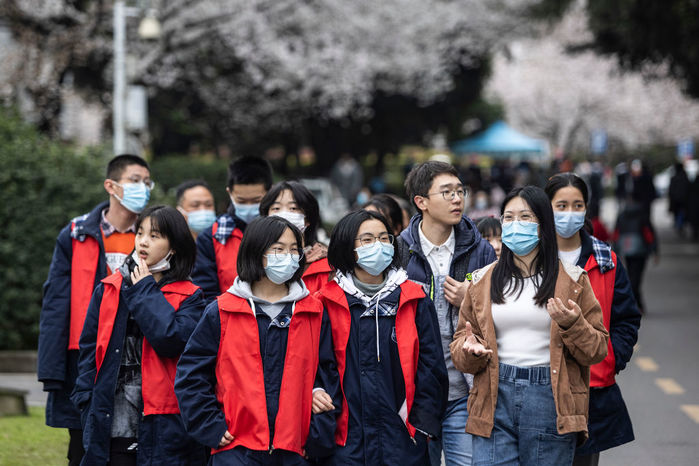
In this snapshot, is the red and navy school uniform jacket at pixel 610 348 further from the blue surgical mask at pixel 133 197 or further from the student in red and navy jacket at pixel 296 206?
the blue surgical mask at pixel 133 197

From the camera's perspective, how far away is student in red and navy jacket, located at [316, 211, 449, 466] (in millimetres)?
4398

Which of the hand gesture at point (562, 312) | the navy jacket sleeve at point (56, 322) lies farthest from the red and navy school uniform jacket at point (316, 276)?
the hand gesture at point (562, 312)

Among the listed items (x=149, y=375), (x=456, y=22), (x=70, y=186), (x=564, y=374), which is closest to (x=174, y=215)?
(x=149, y=375)

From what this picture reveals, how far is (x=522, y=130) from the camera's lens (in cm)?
6069

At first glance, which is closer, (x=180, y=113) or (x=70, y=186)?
(x=70, y=186)

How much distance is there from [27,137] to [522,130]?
1987 inches

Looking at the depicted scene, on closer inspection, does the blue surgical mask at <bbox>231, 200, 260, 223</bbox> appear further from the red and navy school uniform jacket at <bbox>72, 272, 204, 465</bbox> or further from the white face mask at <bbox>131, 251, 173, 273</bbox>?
the red and navy school uniform jacket at <bbox>72, 272, 204, 465</bbox>

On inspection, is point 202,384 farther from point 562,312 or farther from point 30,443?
point 30,443

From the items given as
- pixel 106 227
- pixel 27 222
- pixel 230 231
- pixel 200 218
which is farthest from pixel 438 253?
pixel 27 222

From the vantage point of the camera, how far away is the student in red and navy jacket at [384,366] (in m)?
4.40

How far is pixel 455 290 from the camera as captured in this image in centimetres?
491

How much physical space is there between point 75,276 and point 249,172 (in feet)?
4.37

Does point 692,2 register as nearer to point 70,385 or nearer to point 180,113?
point 70,385

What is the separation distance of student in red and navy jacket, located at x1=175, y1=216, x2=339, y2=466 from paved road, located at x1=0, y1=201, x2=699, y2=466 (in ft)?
11.7
